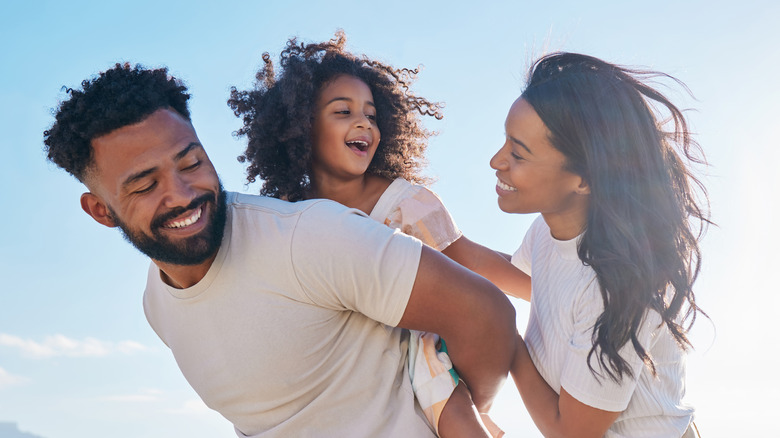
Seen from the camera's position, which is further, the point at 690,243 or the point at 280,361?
the point at 690,243

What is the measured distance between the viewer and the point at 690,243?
3318 millimetres

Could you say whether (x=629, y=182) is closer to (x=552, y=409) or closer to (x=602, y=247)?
(x=602, y=247)

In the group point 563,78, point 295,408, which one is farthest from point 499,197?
point 295,408

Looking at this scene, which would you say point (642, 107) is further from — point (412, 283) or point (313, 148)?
point (313, 148)

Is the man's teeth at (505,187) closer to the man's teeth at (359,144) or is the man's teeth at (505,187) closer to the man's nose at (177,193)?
the man's teeth at (359,144)

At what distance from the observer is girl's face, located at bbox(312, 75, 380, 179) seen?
4156 mm

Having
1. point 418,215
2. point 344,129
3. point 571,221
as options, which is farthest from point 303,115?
point 571,221

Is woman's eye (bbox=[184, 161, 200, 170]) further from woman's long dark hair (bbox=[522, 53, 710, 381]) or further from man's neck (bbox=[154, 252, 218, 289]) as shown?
woman's long dark hair (bbox=[522, 53, 710, 381])

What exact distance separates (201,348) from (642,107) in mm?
2302

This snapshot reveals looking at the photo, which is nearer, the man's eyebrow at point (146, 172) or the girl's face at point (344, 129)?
the man's eyebrow at point (146, 172)

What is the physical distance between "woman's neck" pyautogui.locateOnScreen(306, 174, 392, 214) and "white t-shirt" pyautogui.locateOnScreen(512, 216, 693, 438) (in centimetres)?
117

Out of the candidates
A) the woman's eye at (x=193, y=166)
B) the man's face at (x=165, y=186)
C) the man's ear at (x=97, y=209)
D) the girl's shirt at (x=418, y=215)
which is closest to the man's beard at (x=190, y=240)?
the man's face at (x=165, y=186)

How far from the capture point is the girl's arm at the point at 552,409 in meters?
3.00

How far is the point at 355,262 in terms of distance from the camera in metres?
2.82
